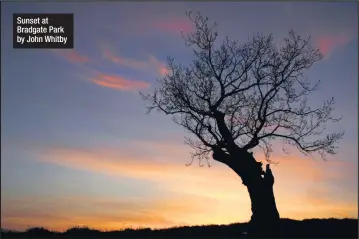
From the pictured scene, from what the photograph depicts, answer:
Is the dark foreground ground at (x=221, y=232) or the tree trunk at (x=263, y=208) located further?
the tree trunk at (x=263, y=208)

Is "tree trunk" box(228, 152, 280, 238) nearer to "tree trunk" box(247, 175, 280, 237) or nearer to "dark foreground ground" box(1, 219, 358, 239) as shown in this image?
"tree trunk" box(247, 175, 280, 237)

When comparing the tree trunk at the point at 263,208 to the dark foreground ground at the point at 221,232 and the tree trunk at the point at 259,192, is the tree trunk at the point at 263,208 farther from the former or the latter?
the dark foreground ground at the point at 221,232

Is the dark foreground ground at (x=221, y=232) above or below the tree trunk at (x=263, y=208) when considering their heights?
below

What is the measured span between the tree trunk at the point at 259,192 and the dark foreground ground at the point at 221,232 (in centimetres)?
78

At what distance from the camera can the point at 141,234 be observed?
27.5 m

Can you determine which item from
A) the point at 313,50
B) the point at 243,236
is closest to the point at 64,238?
the point at 243,236

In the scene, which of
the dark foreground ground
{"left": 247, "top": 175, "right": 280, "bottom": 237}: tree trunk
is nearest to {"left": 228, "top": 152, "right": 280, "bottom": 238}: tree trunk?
{"left": 247, "top": 175, "right": 280, "bottom": 237}: tree trunk

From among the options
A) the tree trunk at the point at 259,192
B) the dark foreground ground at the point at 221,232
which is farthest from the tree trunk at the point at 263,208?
the dark foreground ground at the point at 221,232

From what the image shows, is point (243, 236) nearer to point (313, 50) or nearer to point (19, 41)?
point (313, 50)

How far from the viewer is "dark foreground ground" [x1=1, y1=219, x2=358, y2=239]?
25.4 meters

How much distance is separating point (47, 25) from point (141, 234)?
42.4 ft

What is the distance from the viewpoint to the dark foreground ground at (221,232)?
1001 inches

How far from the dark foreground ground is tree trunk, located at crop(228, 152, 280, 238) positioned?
2.57ft

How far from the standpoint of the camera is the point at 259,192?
26781 mm
